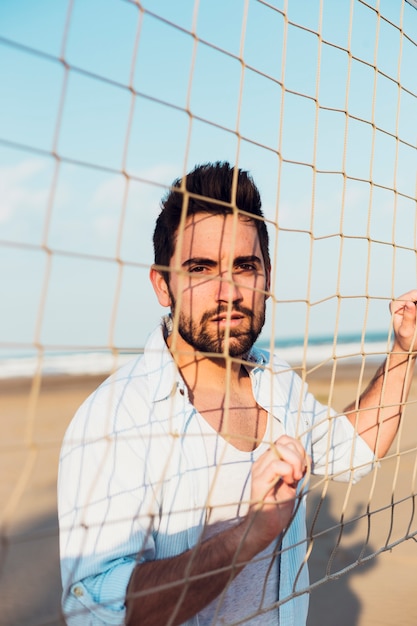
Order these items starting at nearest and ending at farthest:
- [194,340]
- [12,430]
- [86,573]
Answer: [86,573], [194,340], [12,430]

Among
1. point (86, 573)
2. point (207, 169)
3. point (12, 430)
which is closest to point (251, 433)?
point (86, 573)

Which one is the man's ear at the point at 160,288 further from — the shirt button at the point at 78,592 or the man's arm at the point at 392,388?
the shirt button at the point at 78,592

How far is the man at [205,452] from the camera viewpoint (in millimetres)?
1426

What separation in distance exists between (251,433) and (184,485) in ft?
1.18

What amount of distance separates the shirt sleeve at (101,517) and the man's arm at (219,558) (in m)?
0.05

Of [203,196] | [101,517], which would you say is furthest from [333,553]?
[203,196]

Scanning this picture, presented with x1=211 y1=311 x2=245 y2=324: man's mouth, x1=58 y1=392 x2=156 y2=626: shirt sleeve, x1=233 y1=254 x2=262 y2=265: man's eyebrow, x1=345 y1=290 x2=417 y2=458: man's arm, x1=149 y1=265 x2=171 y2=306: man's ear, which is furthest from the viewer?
x1=345 y1=290 x2=417 y2=458: man's arm

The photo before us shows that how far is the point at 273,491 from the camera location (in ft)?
4.86

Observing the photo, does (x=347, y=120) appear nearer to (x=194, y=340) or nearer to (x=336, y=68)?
(x=336, y=68)

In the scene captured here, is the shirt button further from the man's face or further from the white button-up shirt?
the man's face

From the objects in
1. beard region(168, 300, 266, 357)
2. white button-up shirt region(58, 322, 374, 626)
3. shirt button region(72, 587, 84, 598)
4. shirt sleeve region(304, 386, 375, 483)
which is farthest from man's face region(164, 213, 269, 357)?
shirt button region(72, 587, 84, 598)

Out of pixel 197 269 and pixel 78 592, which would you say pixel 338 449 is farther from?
pixel 78 592

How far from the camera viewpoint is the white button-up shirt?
1.39 meters

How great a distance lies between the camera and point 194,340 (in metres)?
1.85
